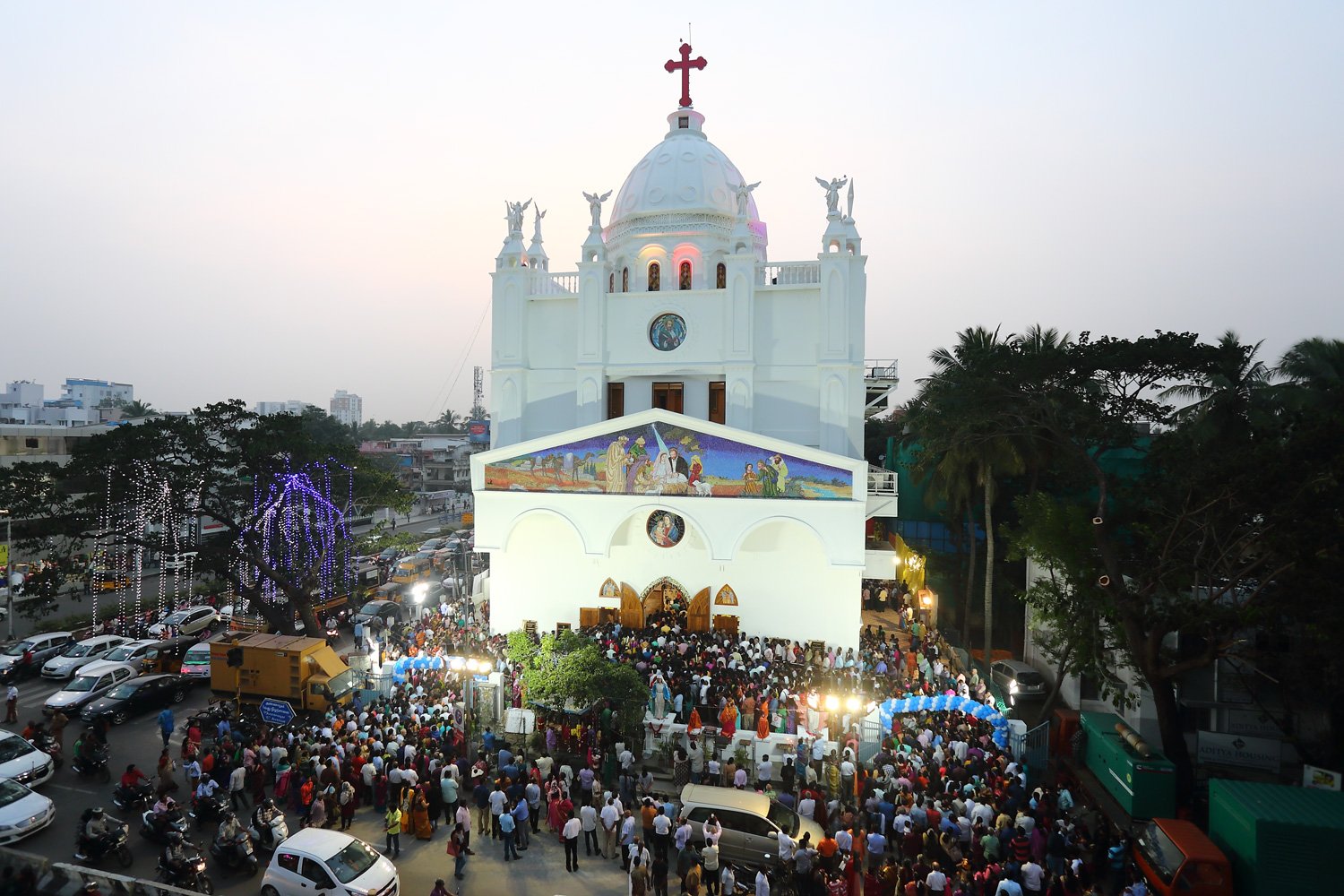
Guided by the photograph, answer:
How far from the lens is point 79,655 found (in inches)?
818

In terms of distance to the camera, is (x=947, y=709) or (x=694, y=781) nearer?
(x=694, y=781)

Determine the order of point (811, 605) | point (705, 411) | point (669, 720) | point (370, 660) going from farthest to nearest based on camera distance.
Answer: point (705, 411)
point (811, 605)
point (370, 660)
point (669, 720)

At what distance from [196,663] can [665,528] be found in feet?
46.2

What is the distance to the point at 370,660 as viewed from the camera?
19234mm

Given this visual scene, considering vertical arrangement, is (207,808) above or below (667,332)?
below

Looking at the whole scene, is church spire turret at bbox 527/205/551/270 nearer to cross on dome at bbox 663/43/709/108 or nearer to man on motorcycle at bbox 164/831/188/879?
cross on dome at bbox 663/43/709/108

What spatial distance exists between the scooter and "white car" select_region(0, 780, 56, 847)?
1.37 metres

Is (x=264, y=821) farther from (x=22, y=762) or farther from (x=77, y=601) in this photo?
(x=77, y=601)

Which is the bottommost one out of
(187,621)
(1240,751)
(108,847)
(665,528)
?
(1240,751)

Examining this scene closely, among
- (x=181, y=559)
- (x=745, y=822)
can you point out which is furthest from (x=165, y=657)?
(x=745, y=822)

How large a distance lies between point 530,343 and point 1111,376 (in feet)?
62.5

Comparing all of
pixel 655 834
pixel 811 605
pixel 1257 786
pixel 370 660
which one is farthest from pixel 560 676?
pixel 1257 786

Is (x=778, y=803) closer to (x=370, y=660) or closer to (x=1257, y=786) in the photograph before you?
(x=1257, y=786)

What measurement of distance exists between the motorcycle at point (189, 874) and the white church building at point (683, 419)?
12.3 m
